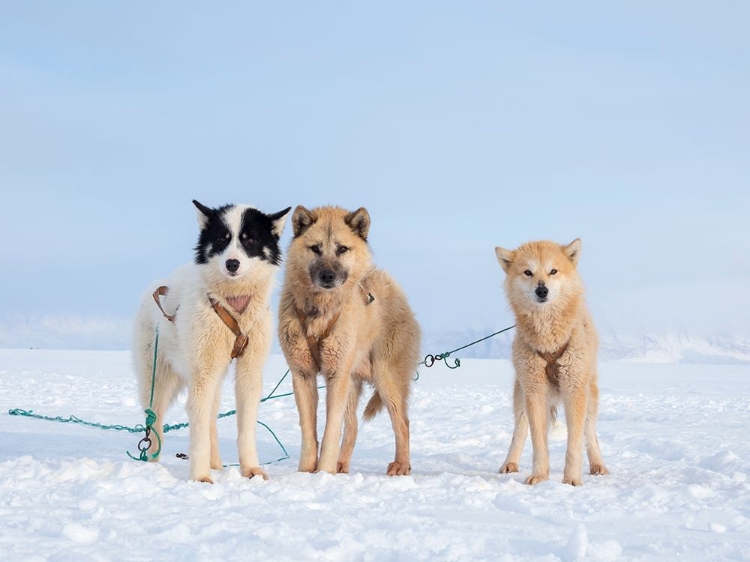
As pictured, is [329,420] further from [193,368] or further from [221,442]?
[221,442]

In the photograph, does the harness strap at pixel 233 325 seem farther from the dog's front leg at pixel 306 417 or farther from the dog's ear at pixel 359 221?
the dog's ear at pixel 359 221

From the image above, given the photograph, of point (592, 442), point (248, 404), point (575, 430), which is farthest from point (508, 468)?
point (248, 404)

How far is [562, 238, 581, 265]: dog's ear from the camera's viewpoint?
6.25 metres

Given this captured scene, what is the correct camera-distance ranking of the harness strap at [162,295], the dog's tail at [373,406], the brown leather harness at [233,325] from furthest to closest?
1. the dog's tail at [373,406]
2. the harness strap at [162,295]
3. the brown leather harness at [233,325]

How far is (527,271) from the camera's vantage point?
6168mm

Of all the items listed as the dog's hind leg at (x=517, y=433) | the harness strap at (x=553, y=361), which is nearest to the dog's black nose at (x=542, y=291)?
the harness strap at (x=553, y=361)

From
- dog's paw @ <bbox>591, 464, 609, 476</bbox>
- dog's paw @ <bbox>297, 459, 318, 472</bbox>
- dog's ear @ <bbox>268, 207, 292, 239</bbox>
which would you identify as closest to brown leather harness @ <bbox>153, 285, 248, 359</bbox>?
dog's ear @ <bbox>268, 207, 292, 239</bbox>

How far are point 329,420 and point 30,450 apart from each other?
3515mm

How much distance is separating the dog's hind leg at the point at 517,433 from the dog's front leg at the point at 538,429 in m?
0.52

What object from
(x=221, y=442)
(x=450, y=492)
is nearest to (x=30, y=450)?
(x=221, y=442)

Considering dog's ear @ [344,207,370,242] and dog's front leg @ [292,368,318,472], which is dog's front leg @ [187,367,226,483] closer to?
dog's front leg @ [292,368,318,472]

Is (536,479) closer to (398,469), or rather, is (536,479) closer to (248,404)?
(398,469)

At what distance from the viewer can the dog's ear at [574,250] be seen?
20.5 feet

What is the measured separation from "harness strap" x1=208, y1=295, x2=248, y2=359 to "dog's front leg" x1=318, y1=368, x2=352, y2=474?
748 mm
